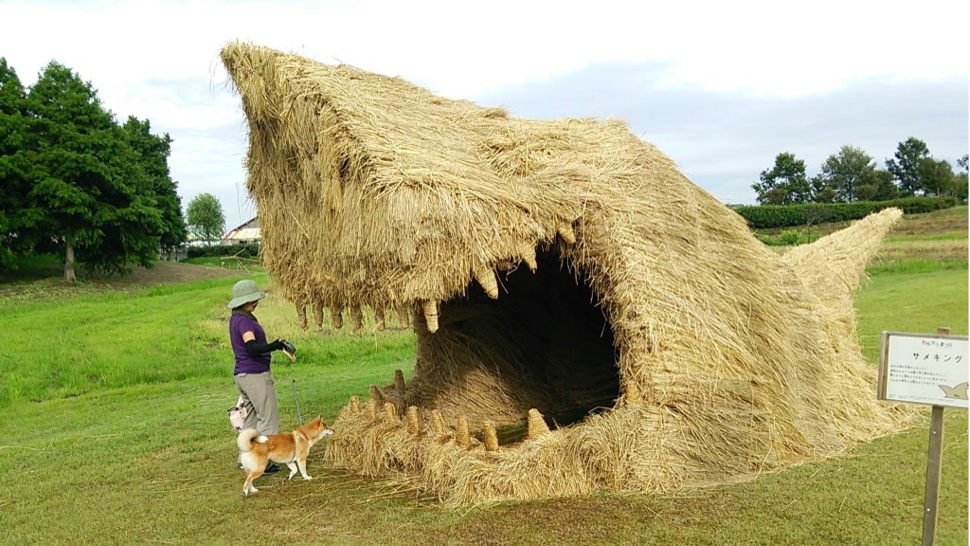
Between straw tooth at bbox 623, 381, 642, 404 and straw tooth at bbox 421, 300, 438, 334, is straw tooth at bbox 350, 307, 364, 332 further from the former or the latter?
straw tooth at bbox 623, 381, 642, 404

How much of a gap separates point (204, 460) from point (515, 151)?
14.5 ft

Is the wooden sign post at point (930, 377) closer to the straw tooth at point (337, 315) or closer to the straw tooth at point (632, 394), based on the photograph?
the straw tooth at point (632, 394)

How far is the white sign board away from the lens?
422 cm

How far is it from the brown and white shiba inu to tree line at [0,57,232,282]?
28.5 m

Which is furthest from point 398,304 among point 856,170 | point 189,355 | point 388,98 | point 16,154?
point 856,170

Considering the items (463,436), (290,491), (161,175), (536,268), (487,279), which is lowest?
(290,491)

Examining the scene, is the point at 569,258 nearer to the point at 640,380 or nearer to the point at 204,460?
the point at 640,380

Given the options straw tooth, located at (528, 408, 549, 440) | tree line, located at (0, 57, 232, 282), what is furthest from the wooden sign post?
tree line, located at (0, 57, 232, 282)

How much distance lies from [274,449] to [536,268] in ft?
8.86

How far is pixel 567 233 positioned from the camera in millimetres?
6555

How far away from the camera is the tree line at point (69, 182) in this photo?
32.6 metres

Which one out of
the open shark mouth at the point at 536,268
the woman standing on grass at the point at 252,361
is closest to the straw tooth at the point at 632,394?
the open shark mouth at the point at 536,268

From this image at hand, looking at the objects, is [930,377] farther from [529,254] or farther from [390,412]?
[390,412]

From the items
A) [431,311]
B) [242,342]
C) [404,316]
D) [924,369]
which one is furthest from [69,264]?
[924,369]
